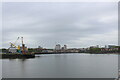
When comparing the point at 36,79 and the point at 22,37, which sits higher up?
the point at 22,37

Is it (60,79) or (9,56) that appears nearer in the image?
(60,79)

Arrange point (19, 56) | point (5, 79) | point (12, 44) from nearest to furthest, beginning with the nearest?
point (5, 79), point (19, 56), point (12, 44)

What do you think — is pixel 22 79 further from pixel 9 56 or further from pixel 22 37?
pixel 22 37

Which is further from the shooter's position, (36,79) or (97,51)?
(97,51)

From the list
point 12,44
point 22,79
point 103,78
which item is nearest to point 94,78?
point 103,78

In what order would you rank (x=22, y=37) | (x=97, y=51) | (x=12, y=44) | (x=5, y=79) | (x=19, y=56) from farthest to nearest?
(x=97, y=51)
(x=12, y=44)
(x=22, y=37)
(x=19, y=56)
(x=5, y=79)

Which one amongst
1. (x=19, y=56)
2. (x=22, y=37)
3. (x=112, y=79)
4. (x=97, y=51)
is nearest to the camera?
(x=112, y=79)

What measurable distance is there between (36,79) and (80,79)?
17.5 feet

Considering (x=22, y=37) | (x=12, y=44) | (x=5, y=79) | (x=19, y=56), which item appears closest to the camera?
(x=5, y=79)

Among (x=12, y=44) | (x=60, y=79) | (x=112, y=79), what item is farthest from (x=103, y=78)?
(x=12, y=44)

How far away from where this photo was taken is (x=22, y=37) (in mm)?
86938

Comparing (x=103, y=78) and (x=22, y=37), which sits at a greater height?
(x=22, y=37)

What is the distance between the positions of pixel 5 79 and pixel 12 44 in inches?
3174

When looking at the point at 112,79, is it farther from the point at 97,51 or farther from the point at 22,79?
the point at 97,51
